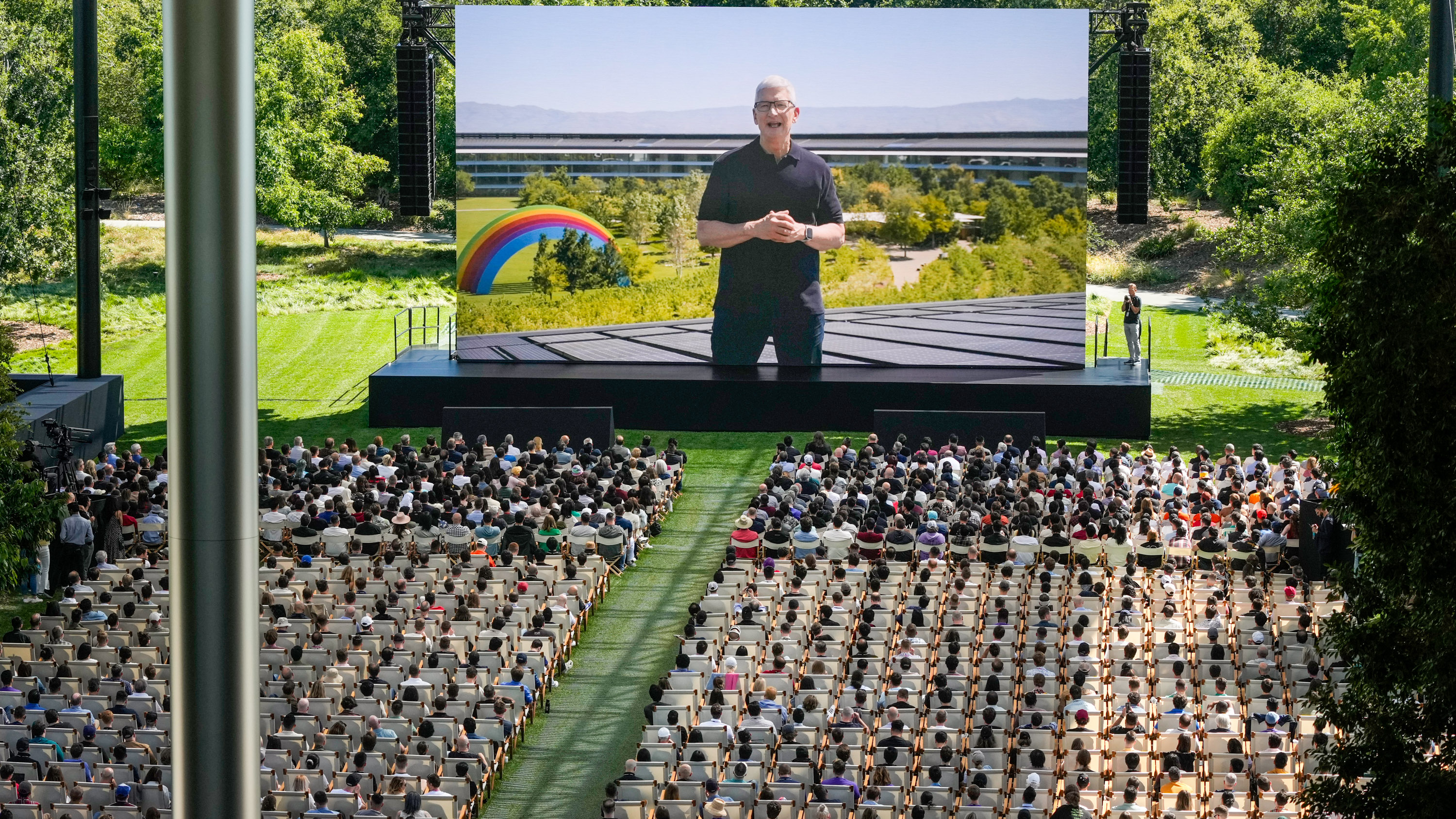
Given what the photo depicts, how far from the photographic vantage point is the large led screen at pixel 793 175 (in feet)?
96.8

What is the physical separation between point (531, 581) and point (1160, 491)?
9.59m

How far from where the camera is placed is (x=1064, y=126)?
29.5 metres

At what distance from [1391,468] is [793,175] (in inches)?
811

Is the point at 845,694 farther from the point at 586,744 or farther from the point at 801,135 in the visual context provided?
the point at 801,135

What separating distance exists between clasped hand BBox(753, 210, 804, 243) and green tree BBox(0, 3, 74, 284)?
20861 mm

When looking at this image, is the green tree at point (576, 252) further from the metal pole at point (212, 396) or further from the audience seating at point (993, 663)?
the metal pole at point (212, 396)

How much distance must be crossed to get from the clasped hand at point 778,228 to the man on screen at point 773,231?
12 mm

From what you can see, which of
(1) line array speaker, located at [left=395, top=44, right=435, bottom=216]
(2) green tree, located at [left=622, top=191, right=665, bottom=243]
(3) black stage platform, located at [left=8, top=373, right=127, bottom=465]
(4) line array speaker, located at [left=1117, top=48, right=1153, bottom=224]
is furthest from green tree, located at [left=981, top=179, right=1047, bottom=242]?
(3) black stage platform, located at [left=8, top=373, right=127, bottom=465]

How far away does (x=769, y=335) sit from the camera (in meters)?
29.9

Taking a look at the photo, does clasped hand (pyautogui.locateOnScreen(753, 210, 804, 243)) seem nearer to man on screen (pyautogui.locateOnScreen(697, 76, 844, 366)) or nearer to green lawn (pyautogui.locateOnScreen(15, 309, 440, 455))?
man on screen (pyautogui.locateOnScreen(697, 76, 844, 366))

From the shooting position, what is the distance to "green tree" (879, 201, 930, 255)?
2980cm

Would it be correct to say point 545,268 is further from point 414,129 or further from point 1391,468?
point 1391,468

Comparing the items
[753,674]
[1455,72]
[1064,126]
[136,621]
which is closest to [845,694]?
[753,674]

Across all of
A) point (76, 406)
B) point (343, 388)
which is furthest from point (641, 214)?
point (76, 406)
